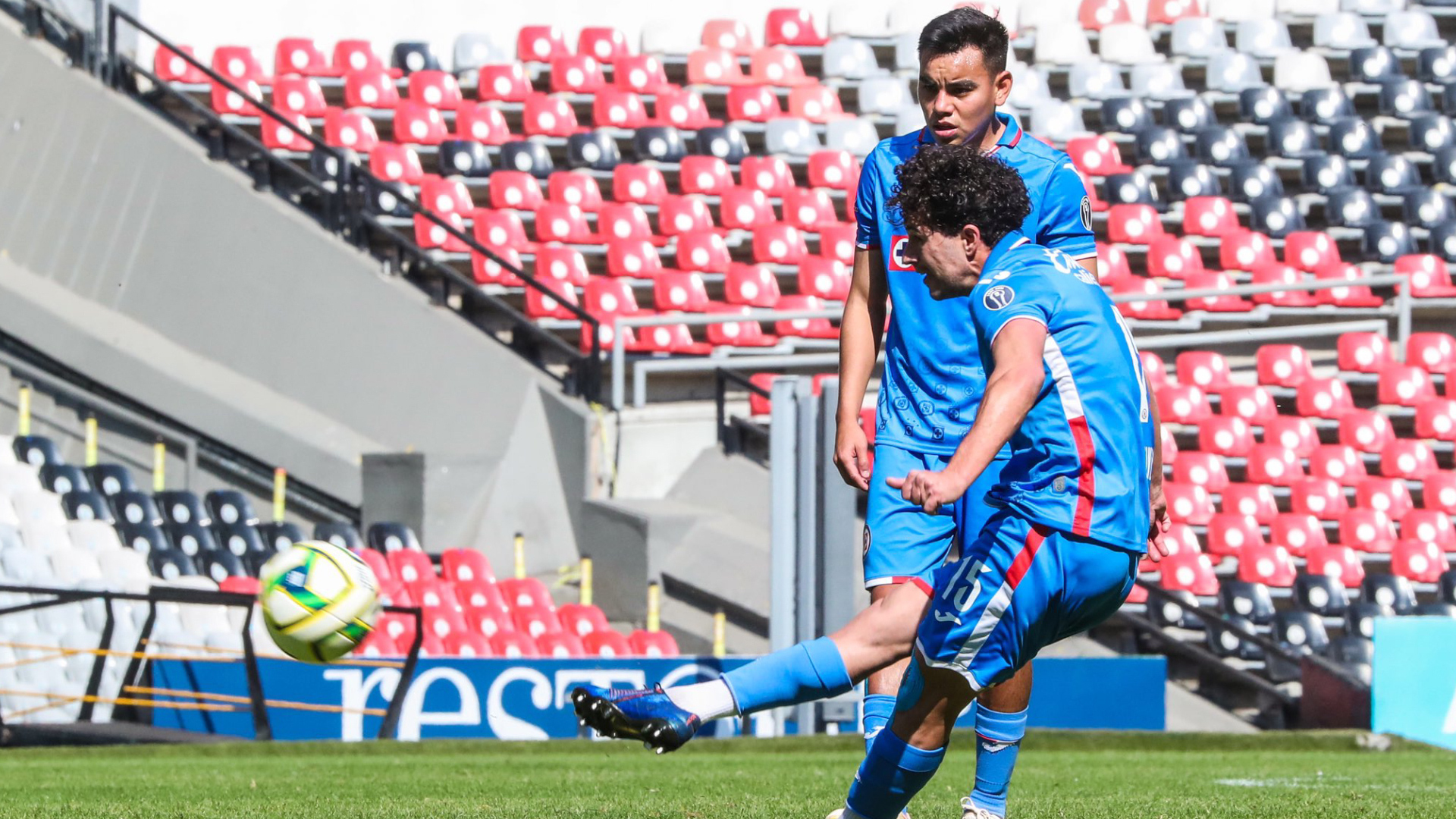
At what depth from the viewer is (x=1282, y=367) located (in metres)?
15.0

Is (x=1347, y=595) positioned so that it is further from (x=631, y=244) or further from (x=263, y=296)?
(x=263, y=296)

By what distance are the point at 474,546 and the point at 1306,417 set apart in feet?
22.7

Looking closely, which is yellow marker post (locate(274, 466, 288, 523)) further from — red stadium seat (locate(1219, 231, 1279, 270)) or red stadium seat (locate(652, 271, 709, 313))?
red stadium seat (locate(1219, 231, 1279, 270))

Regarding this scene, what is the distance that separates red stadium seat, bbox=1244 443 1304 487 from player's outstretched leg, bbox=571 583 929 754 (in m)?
10.9

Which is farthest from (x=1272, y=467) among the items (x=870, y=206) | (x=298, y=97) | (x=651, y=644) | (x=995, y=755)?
(x=995, y=755)

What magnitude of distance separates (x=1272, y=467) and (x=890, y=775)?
1128cm

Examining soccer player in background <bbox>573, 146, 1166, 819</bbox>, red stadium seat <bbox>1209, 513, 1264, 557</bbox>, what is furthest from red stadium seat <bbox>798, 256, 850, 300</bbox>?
soccer player in background <bbox>573, 146, 1166, 819</bbox>

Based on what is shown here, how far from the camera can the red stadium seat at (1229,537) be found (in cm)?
1367

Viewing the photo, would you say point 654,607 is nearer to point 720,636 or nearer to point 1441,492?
point 720,636

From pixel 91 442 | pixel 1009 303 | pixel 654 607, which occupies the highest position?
pixel 1009 303

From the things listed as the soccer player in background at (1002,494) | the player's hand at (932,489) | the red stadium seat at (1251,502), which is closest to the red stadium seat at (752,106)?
the red stadium seat at (1251,502)

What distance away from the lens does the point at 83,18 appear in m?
17.5

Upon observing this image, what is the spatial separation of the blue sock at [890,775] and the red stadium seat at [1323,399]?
11.8 m

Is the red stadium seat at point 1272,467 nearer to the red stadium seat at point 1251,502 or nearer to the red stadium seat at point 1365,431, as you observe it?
the red stadium seat at point 1251,502
